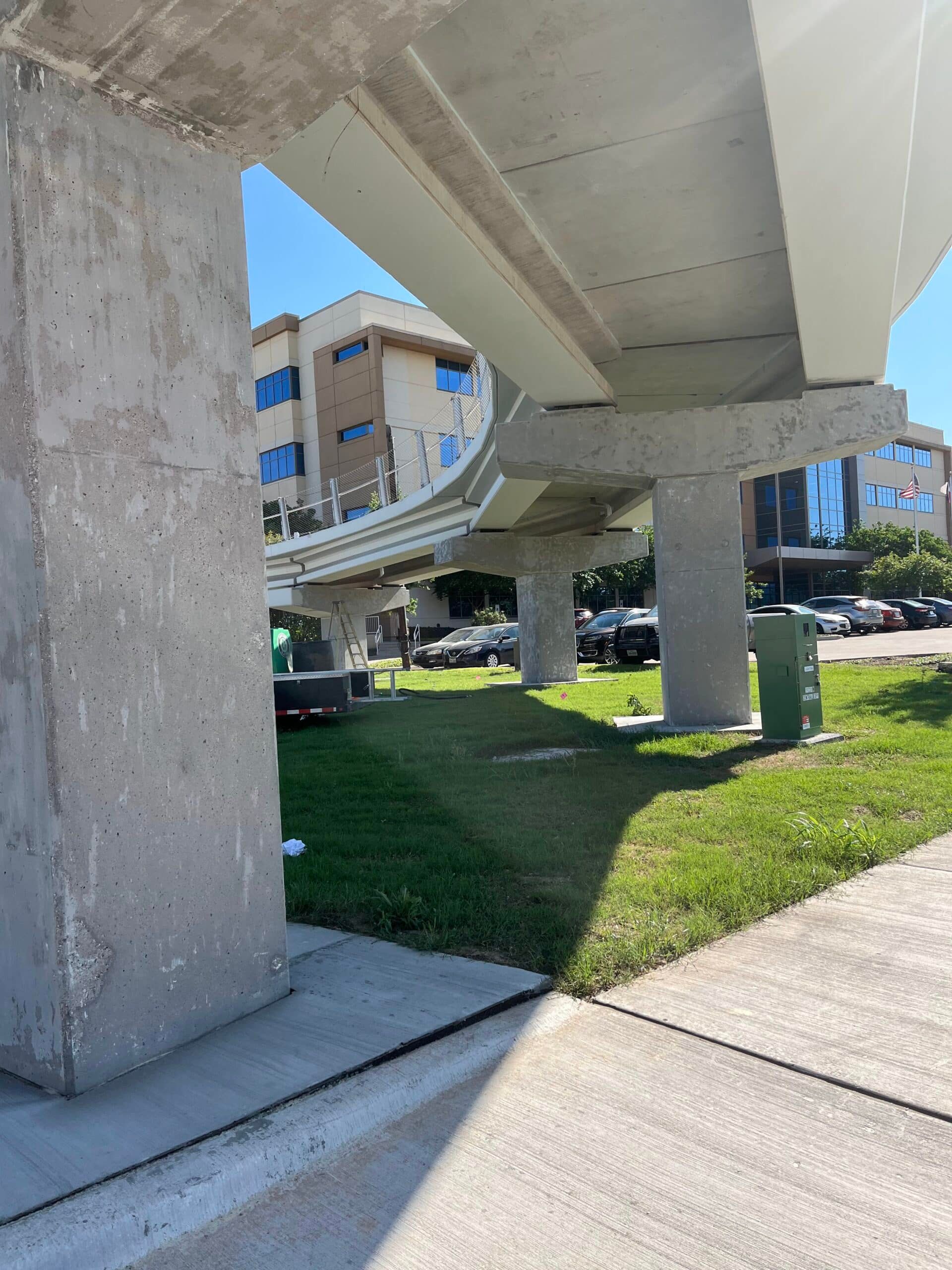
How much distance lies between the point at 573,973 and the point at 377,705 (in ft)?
52.5

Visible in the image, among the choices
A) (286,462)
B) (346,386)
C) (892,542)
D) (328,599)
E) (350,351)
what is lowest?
(328,599)

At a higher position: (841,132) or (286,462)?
(286,462)

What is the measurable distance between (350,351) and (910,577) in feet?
125

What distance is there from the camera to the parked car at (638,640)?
85.7ft

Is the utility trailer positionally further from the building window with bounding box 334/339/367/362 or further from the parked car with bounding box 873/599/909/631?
the building window with bounding box 334/339/367/362

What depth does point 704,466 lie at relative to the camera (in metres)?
13.0

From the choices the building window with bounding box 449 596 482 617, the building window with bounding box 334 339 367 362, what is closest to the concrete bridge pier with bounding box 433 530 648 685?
the building window with bounding box 449 596 482 617

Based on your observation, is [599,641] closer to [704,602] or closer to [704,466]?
[704,602]

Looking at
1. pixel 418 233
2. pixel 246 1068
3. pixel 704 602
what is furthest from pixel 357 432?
pixel 246 1068

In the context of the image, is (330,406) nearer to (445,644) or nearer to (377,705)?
(445,644)

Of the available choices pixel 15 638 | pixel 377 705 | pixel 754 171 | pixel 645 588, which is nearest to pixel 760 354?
pixel 754 171

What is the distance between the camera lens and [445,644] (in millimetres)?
36156

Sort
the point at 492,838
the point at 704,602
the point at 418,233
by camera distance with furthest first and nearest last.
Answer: the point at 704,602, the point at 418,233, the point at 492,838

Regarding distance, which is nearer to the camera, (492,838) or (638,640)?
(492,838)
